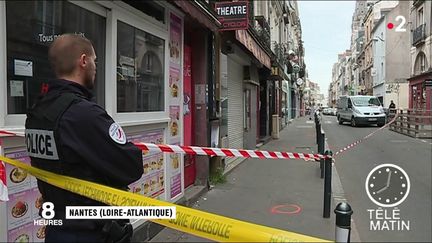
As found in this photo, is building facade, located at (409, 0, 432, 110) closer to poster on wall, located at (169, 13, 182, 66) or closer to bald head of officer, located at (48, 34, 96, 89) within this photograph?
poster on wall, located at (169, 13, 182, 66)

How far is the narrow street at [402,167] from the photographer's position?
559 centimetres

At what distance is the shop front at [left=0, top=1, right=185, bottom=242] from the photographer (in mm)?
3281

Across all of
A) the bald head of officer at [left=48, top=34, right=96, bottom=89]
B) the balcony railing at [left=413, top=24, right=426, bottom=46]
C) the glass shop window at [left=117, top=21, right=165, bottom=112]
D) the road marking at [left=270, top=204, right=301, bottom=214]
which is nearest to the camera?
the bald head of officer at [left=48, top=34, right=96, bottom=89]

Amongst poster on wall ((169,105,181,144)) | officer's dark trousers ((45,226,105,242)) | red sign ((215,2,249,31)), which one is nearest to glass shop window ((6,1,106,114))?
officer's dark trousers ((45,226,105,242))

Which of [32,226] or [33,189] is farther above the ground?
[33,189]

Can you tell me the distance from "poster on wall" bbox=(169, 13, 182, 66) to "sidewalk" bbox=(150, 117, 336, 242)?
96.1 inches

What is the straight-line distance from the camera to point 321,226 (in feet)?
19.3

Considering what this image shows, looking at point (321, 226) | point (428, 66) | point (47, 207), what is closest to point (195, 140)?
point (321, 226)

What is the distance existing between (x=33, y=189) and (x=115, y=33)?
201cm

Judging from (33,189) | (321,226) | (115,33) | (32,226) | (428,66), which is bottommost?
(321,226)

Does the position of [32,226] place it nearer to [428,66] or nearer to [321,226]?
[321,226]

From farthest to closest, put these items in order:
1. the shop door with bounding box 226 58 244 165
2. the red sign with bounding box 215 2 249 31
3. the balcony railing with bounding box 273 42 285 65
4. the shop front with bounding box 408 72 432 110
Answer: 1. the shop front with bounding box 408 72 432 110
2. the balcony railing with bounding box 273 42 285 65
3. the shop door with bounding box 226 58 244 165
4. the red sign with bounding box 215 2 249 31

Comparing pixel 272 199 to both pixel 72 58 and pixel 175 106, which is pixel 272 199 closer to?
pixel 175 106

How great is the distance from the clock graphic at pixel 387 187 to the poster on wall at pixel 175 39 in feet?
13.5
